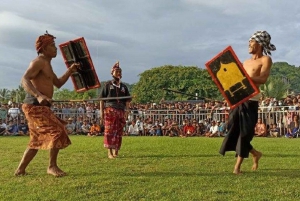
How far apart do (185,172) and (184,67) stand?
223 feet

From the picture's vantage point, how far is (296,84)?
384 feet

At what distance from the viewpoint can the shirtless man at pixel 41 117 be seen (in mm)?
5961

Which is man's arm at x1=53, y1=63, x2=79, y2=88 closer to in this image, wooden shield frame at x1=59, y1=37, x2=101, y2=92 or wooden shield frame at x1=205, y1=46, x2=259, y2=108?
wooden shield frame at x1=59, y1=37, x2=101, y2=92

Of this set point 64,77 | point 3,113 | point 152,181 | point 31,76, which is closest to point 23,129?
point 3,113

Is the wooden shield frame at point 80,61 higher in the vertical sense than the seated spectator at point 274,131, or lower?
higher

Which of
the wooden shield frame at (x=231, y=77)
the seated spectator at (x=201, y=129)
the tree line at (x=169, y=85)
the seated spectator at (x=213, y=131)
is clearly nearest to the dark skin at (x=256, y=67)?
the wooden shield frame at (x=231, y=77)

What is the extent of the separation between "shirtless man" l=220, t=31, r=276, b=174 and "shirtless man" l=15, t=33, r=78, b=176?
2.69 meters

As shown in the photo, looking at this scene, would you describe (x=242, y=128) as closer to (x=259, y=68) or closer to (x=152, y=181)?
(x=259, y=68)

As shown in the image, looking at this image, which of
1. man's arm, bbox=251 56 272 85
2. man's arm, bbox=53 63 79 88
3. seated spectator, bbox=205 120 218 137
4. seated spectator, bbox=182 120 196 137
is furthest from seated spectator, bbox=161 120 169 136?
man's arm, bbox=251 56 272 85

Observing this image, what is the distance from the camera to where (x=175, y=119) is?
21656 mm

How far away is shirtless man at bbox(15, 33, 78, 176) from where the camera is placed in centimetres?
596

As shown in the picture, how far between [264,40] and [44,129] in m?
3.82

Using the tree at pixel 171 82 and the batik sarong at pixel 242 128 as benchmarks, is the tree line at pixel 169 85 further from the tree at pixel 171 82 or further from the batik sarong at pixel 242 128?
the batik sarong at pixel 242 128

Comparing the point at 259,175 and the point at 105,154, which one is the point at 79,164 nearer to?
the point at 105,154
